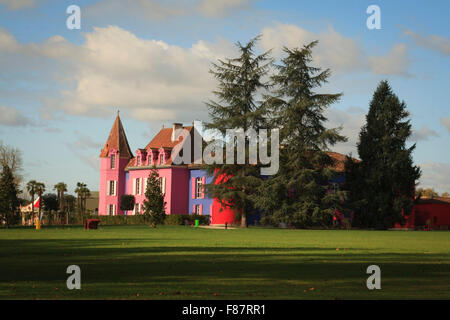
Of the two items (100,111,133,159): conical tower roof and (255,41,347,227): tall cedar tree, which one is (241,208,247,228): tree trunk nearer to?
(255,41,347,227): tall cedar tree

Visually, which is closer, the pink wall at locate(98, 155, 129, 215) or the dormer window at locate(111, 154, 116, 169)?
the pink wall at locate(98, 155, 129, 215)

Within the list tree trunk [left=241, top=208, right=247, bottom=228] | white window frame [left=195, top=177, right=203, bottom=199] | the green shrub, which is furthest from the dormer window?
tree trunk [left=241, top=208, right=247, bottom=228]

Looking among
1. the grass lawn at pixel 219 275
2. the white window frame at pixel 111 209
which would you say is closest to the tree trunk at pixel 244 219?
the white window frame at pixel 111 209

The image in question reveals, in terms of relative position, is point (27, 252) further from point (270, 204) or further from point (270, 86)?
point (270, 86)

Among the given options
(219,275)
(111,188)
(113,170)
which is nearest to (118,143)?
(113,170)

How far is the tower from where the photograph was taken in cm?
7800

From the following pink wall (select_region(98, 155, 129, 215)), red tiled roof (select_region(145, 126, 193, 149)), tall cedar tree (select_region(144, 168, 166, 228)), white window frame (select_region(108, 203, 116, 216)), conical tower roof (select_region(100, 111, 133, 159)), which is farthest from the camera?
conical tower roof (select_region(100, 111, 133, 159))

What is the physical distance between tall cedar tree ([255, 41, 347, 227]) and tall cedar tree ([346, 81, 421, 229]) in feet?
19.4

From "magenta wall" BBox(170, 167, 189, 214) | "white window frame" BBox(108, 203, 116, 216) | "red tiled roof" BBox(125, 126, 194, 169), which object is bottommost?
"white window frame" BBox(108, 203, 116, 216)

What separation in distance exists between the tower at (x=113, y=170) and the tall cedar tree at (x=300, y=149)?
26315mm
